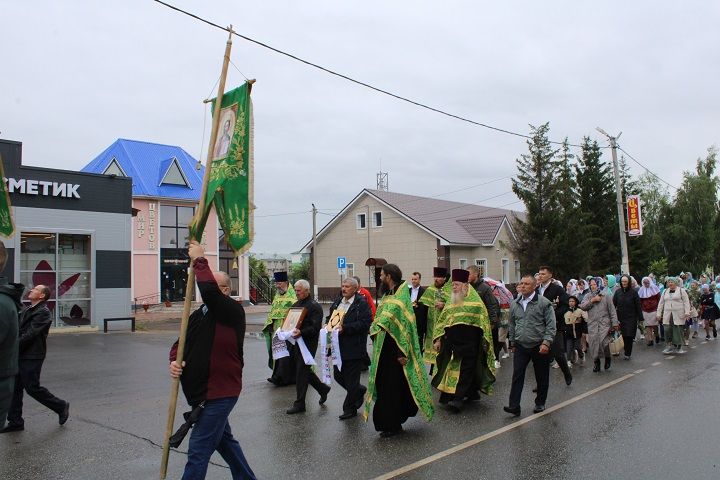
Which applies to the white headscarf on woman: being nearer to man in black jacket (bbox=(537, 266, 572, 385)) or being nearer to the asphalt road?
the asphalt road

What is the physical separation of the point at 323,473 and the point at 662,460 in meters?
3.13

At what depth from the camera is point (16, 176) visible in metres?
19.2

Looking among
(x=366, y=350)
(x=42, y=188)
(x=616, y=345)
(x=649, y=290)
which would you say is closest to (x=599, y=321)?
(x=616, y=345)

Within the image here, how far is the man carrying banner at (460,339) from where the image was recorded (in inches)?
318

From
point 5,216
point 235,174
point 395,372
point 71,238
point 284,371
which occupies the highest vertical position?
point 71,238

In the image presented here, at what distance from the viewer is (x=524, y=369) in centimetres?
762

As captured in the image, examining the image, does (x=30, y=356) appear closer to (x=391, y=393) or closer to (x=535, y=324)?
(x=391, y=393)

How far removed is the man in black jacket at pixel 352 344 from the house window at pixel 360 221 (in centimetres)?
3690

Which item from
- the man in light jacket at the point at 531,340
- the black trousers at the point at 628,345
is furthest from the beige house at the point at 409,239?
the man in light jacket at the point at 531,340

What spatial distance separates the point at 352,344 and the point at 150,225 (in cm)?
2975

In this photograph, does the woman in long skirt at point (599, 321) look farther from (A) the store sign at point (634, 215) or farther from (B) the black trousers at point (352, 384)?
(A) the store sign at point (634, 215)

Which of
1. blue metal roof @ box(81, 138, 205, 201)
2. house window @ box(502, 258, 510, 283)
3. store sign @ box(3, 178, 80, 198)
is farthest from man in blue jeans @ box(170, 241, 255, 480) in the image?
house window @ box(502, 258, 510, 283)

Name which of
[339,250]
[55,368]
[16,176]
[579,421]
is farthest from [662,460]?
[339,250]

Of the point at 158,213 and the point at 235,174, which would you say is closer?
the point at 235,174
